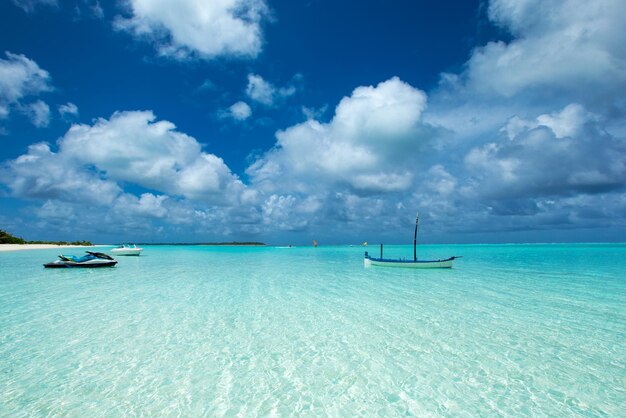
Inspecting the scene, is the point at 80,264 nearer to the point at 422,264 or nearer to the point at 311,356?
the point at 311,356

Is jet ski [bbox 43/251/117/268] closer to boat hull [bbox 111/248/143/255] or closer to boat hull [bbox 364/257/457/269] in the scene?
boat hull [bbox 111/248/143/255]

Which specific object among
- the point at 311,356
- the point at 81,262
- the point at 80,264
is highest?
the point at 81,262

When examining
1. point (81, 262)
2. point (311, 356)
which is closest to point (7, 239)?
point (81, 262)

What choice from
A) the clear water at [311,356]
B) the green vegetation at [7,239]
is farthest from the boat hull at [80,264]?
the green vegetation at [7,239]

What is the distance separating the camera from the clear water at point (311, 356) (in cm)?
703

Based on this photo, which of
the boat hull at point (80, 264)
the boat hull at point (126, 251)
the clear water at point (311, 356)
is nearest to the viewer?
the clear water at point (311, 356)

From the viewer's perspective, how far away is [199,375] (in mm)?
8398

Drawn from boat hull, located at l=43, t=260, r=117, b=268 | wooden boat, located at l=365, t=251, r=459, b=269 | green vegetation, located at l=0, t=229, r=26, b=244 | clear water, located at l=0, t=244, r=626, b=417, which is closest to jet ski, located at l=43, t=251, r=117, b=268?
boat hull, located at l=43, t=260, r=117, b=268

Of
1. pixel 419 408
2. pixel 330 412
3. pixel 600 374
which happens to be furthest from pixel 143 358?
pixel 600 374

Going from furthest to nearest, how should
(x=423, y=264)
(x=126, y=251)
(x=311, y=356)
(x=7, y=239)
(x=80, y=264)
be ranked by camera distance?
1. (x=7, y=239)
2. (x=126, y=251)
3. (x=423, y=264)
4. (x=80, y=264)
5. (x=311, y=356)

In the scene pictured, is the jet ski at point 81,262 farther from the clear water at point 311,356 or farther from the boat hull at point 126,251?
the boat hull at point 126,251

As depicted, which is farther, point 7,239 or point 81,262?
point 7,239

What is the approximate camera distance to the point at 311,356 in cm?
973

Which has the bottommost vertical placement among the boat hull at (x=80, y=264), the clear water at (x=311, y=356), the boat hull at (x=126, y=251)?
the clear water at (x=311, y=356)
